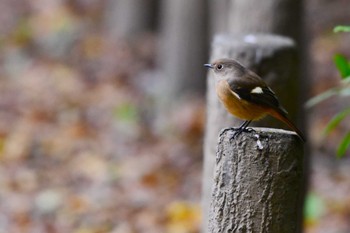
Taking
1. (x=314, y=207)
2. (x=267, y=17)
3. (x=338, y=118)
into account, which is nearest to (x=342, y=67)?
(x=338, y=118)

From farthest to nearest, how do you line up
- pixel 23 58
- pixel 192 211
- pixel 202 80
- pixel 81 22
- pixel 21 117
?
pixel 81 22 < pixel 23 58 < pixel 202 80 < pixel 21 117 < pixel 192 211

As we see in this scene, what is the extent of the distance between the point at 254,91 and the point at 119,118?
29.8 feet

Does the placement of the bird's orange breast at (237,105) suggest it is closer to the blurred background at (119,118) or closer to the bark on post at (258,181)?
the bark on post at (258,181)

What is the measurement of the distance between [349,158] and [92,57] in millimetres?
7243

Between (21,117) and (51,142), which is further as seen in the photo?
(21,117)

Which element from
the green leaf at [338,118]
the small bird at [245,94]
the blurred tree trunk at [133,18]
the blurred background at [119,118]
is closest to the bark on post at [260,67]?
the green leaf at [338,118]

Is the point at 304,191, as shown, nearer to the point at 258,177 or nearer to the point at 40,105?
the point at 258,177

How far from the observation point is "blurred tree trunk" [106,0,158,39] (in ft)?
61.7

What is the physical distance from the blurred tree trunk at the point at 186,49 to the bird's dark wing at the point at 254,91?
34.0 ft

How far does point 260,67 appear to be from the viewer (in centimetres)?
564

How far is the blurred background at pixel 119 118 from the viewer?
900 centimetres

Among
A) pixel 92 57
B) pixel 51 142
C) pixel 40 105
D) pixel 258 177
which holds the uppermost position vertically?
pixel 92 57

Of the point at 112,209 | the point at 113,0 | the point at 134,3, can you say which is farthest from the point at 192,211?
the point at 113,0

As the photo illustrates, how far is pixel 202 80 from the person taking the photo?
14.9 meters
